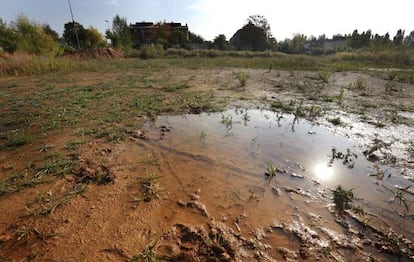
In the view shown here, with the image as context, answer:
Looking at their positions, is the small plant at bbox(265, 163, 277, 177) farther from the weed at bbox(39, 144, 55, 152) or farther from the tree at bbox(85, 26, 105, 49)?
the tree at bbox(85, 26, 105, 49)

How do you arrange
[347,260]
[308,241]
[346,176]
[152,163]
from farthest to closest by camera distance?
1. [152,163]
2. [346,176]
3. [308,241]
4. [347,260]

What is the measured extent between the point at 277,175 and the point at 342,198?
2.25 ft

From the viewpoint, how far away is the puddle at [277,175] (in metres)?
1.99

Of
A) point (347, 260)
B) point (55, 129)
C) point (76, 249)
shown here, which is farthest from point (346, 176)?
point (55, 129)

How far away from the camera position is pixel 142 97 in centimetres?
592

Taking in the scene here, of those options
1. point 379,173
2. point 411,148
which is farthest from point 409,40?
point 379,173

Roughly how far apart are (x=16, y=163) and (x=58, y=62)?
11945 millimetres

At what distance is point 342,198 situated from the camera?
219 cm

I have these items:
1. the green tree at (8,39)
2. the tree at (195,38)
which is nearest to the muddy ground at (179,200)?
the green tree at (8,39)

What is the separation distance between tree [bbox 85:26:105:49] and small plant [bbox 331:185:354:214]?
3638 cm

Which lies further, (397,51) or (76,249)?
(397,51)

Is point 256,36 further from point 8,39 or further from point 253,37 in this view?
point 8,39

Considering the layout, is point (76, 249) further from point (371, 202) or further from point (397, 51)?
point (397, 51)

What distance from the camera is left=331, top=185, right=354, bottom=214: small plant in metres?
2.10
